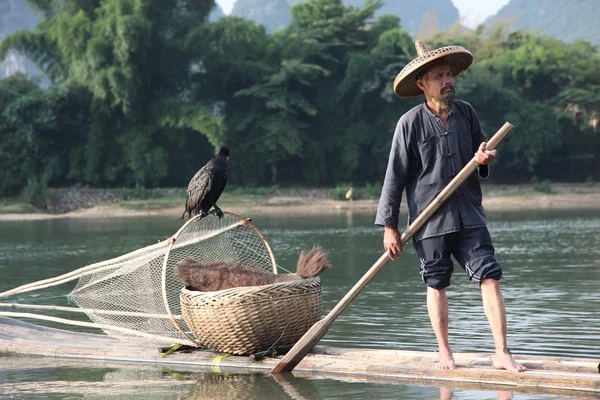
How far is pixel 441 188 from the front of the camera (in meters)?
5.06

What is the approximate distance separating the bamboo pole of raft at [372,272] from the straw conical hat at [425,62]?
43cm

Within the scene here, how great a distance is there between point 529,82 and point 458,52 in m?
36.4

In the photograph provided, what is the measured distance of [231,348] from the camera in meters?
5.95

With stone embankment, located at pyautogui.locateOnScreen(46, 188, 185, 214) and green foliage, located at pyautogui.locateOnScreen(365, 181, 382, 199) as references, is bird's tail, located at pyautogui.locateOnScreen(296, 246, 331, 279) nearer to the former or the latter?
green foliage, located at pyautogui.locateOnScreen(365, 181, 382, 199)

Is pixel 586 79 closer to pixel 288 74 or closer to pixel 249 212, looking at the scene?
pixel 288 74

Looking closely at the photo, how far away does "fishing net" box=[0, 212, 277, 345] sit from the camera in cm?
660

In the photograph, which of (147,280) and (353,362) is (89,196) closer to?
(147,280)

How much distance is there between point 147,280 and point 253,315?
1.34 metres

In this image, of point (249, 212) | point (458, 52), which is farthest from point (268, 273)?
point (249, 212)

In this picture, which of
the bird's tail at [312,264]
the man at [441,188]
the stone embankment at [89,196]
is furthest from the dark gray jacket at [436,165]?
the stone embankment at [89,196]

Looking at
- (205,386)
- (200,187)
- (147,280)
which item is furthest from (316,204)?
(205,386)

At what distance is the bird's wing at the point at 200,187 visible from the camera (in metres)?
6.93

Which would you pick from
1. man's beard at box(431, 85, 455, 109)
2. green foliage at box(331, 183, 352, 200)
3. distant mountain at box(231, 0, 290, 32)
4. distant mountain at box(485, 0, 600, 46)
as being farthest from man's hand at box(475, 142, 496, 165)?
distant mountain at box(231, 0, 290, 32)

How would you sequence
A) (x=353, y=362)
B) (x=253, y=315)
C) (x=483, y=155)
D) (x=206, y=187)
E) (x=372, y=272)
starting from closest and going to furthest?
(x=483, y=155) < (x=372, y=272) < (x=353, y=362) < (x=253, y=315) < (x=206, y=187)
